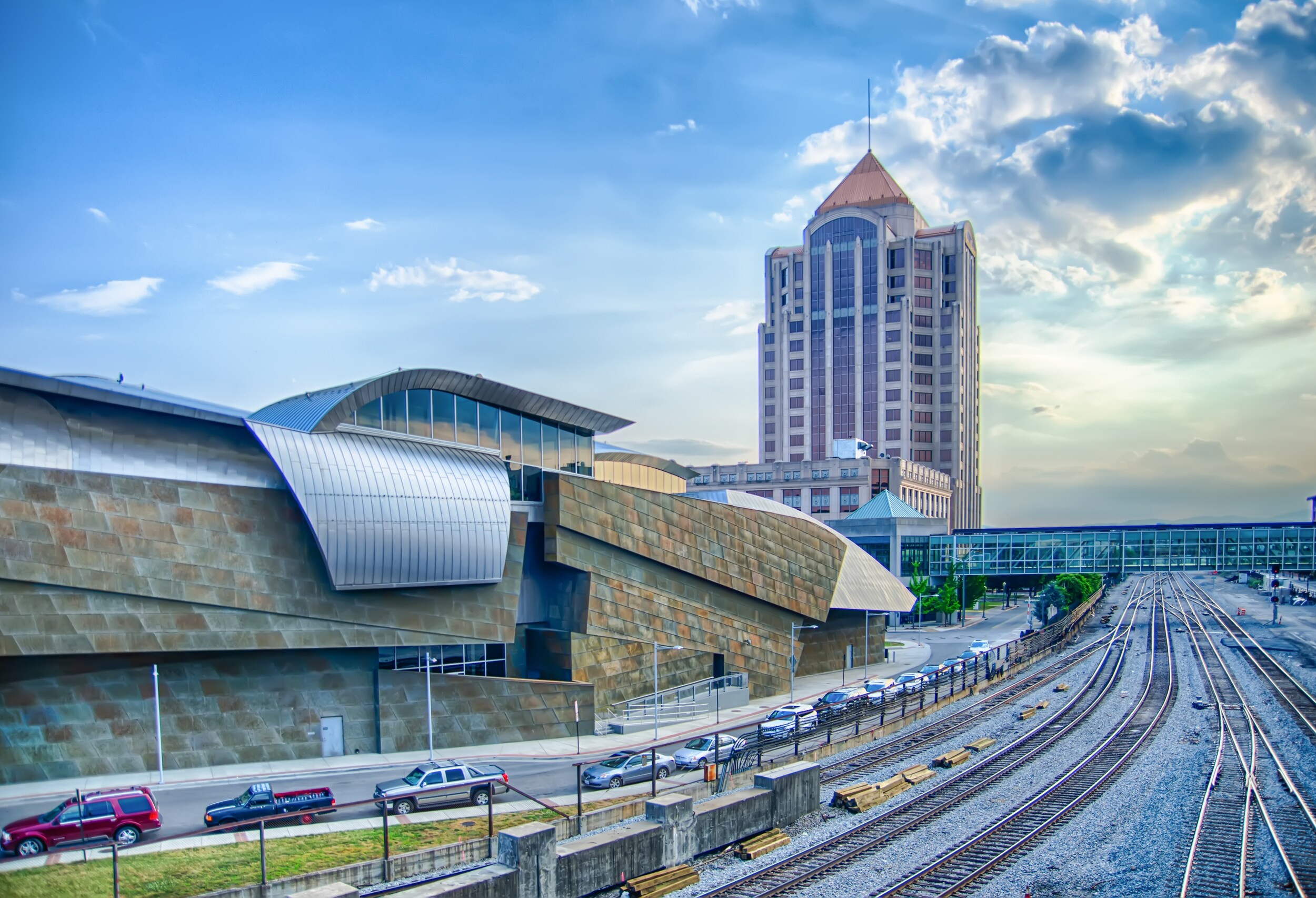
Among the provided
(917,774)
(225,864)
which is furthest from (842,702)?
(225,864)

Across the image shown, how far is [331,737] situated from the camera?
3694 cm

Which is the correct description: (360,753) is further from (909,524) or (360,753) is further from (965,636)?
(909,524)

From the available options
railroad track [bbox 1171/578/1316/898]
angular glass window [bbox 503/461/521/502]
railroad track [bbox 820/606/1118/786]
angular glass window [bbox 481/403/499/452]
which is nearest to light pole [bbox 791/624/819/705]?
railroad track [bbox 820/606/1118/786]

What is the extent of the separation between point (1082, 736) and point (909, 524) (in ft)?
207

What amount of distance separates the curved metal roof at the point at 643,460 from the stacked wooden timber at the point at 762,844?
29499 mm

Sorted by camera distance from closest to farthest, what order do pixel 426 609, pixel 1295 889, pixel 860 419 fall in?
pixel 1295 889, pixel 426 609, pixel 860 419

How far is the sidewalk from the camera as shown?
31.5 m

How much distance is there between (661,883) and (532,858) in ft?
12.6

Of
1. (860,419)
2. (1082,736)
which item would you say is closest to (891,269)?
(860,419)

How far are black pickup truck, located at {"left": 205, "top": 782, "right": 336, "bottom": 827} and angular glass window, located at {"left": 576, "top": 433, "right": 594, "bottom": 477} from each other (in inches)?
919

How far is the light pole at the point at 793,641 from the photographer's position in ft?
167

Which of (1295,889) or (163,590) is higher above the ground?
(163,590)

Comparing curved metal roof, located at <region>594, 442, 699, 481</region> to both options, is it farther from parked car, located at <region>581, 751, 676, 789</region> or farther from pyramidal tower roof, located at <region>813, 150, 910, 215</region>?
pyramidal tower roof, located at <region>813, 150, 910, 215</region>

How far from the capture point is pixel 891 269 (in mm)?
150750
